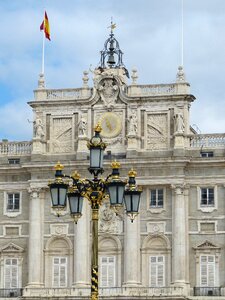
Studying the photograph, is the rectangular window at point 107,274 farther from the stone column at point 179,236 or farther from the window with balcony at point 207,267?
the window with balcony at point 207,267

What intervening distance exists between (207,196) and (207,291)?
604cm

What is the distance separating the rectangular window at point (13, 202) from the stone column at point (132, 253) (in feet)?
25.6

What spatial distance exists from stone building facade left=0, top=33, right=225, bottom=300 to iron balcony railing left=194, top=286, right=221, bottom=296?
0.12 m

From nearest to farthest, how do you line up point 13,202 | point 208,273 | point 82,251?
point 208,273 < point 82,251 < point 13,202

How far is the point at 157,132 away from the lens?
66.6 meters

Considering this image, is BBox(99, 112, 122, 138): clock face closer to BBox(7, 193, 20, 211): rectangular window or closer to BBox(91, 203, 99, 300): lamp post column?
BBox(7, 193, 20, 211): rectangular window

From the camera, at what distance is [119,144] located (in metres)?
67.2

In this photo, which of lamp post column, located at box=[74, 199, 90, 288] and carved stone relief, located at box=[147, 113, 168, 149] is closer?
lamp post column, located at box=[74, 199, 90, 288]

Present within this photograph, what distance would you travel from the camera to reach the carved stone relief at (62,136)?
223 ft

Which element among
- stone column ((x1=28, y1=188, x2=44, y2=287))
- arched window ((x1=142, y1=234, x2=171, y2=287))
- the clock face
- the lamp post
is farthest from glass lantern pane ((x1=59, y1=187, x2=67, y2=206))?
the clock face

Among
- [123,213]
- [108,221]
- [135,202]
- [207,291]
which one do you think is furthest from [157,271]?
[135,202]

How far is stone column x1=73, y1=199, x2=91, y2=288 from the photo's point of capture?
65312 mm

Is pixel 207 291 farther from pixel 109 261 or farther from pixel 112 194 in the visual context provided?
pixel 112 194

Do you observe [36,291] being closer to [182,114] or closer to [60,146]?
[60,146]
